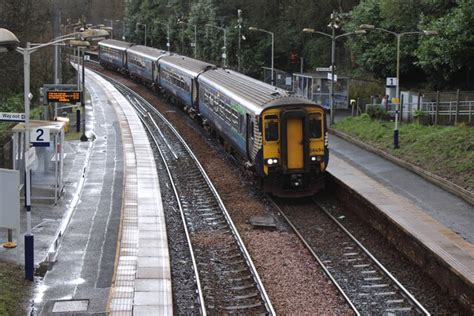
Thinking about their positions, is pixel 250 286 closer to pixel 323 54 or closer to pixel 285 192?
pixel 285 192

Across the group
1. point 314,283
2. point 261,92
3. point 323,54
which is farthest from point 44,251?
point 323,54

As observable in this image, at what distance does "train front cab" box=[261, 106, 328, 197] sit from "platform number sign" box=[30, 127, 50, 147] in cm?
654

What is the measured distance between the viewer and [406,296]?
1446cm

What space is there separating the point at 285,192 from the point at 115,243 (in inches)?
270

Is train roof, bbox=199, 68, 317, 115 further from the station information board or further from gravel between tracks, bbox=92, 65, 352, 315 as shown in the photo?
the station information board

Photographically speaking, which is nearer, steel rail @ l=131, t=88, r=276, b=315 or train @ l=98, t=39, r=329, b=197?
steel rail @ l=131, t=88, r=276, b=315

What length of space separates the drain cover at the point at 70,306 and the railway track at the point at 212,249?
2197 mm

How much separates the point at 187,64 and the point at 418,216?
25.4 meters

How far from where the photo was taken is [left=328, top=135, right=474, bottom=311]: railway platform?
14852mm

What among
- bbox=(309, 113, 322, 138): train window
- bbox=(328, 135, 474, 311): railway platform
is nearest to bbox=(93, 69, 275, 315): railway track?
bbox=(309, 113, 322, 138): train window

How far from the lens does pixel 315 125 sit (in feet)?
72.2

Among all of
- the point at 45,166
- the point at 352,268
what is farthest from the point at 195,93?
the point at 352,268

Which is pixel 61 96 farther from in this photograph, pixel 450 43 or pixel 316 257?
pixel 450 43

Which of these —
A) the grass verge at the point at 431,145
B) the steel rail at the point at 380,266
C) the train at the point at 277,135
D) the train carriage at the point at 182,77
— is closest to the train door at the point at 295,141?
the train at the point at 277,135
